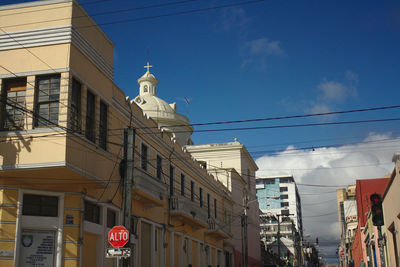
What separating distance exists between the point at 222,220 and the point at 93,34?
24.5 meters

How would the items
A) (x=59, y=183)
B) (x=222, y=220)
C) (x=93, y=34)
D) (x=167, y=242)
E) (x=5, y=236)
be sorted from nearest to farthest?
(x=5, y=236) → (x=59, y=183) → (x=93, y=34) → (x=167, y=242) → (x=222, y=220)

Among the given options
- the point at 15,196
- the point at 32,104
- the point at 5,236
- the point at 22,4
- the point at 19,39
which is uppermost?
the point at 22,4

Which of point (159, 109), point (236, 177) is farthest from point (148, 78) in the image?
point (236, 177)

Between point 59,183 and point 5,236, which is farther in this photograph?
point 59,183

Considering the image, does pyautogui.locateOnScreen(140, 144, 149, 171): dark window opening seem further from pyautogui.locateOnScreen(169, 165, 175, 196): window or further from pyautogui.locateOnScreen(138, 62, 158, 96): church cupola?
pyautogui.locateOnScreen(138, 62, 158, 96): church cupola

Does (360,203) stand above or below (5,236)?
above

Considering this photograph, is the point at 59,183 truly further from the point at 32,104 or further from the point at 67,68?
the point at 67,68

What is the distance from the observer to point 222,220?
39.7 meters

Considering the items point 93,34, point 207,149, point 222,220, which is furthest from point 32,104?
point 207,149

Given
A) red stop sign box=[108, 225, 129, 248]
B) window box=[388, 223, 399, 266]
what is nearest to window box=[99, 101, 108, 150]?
red stop sign box=[108, 225, 129, 248]

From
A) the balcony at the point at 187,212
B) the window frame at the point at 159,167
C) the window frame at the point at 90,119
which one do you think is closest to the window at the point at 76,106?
the window frame at the point at 90,119

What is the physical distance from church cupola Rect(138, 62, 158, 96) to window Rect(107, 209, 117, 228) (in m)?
29.4

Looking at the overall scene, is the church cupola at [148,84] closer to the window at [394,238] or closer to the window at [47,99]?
the window at [394,238]

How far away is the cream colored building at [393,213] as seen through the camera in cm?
1814
